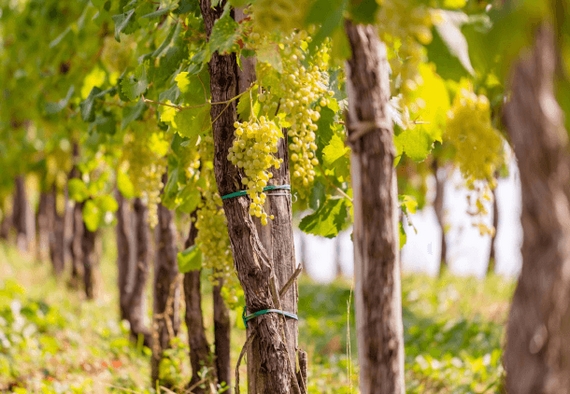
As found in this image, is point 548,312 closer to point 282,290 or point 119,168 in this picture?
point 282,290

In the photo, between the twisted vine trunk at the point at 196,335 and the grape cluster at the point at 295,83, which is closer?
the grape cluster at the point at 295,83

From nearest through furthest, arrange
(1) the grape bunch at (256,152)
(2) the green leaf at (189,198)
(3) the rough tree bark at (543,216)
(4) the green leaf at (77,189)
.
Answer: (3) the rough tree bark at (543,216), (1) the grape bunch at (256,152), (2) the green leaf at (189,198), (4) the green leaf at (77,189)

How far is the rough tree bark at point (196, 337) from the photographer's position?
3.87m

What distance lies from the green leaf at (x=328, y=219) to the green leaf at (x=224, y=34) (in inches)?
47.5

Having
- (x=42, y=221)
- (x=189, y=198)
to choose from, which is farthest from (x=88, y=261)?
(x=189, y=198)

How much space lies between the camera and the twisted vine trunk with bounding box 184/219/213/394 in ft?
12.7

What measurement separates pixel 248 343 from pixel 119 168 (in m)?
2.89

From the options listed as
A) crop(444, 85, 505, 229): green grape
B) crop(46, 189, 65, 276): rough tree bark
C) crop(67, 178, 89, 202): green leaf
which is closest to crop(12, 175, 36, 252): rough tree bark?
crop(46, 189, 65, 276): rough tree bark

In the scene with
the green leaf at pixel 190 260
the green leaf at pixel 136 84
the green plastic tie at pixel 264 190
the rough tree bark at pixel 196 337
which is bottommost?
the rough tree bark at pixel 196 337

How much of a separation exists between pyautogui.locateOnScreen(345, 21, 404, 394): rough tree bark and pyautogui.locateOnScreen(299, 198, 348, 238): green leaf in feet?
4.65

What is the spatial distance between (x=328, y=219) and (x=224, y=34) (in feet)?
4.20

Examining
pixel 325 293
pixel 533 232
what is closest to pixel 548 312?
pixel 533 232

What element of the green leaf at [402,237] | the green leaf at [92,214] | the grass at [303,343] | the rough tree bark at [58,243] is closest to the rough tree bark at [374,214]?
the grass at [303,343]

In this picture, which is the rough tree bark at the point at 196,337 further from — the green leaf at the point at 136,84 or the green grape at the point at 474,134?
the green grape at the point at 474,134
